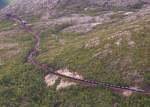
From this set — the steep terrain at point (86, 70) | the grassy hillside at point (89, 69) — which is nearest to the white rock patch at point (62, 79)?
the steep terrain at point (86, 70)

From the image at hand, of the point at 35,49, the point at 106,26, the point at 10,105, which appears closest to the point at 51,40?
the point at 35,49

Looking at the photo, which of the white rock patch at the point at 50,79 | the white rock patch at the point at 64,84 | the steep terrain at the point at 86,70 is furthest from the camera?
the white rock patch at the point at 50,79

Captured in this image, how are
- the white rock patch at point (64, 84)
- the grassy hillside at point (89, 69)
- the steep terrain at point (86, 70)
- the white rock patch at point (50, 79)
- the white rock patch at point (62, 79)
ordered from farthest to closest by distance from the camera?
1. the white rock patch at point (50, 79)
2. the white rock patch at point (62, 79)
3. the white rock patch at point (64, 84)
4. the grassy hillside at point (89, 69)
5. the steep terrain at point (86, 70)

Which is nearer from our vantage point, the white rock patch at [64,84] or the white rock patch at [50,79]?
the white rock patch at [64,84]

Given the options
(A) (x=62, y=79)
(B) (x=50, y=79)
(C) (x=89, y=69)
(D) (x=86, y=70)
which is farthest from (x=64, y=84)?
(C) (x=89, y=69)

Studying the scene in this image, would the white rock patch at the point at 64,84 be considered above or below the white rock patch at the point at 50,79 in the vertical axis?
above

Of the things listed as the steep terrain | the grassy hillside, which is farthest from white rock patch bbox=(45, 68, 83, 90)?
the grassy hillside

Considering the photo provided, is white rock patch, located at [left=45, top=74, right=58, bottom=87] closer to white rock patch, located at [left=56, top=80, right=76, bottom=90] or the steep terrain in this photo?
the steep terrain

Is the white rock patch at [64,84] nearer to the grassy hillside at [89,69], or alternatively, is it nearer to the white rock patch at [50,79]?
the grassy hillside at [89,69]
